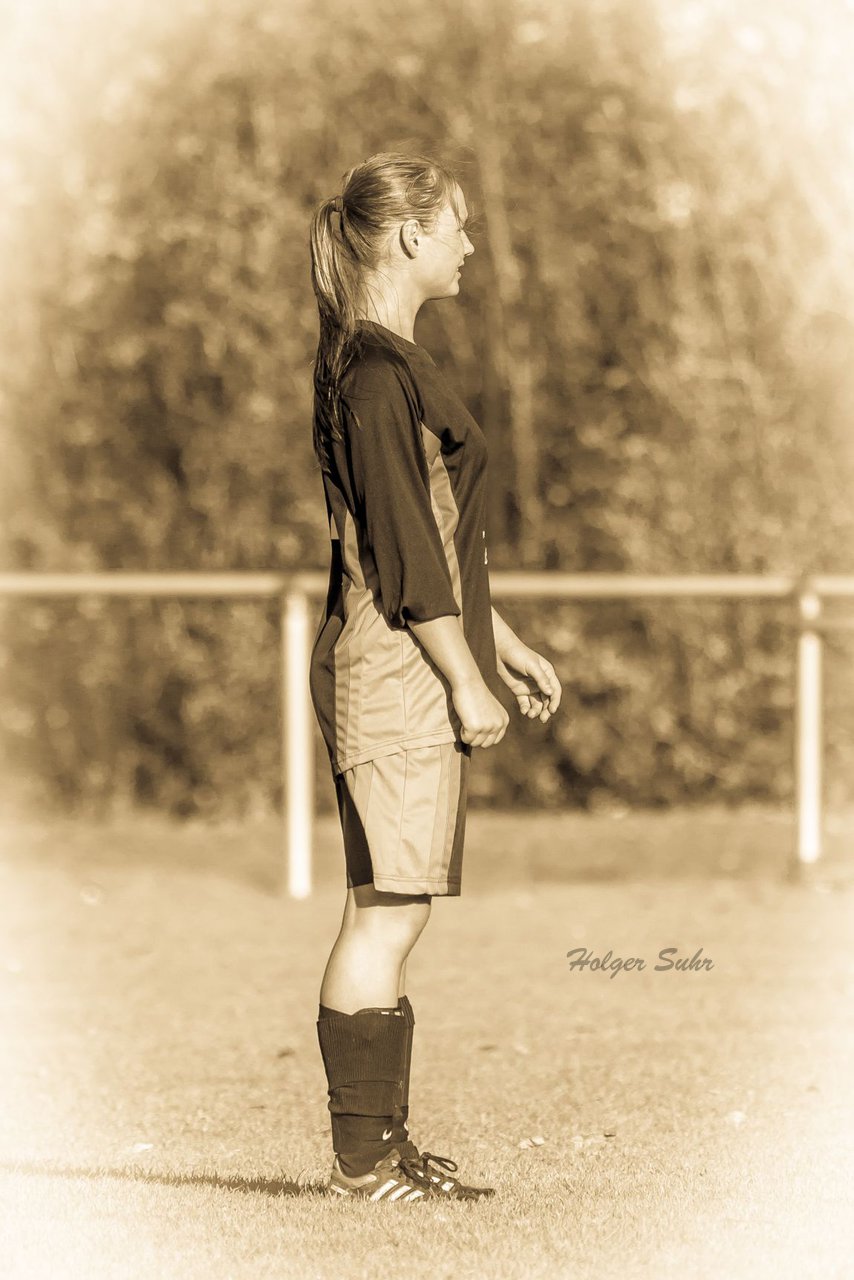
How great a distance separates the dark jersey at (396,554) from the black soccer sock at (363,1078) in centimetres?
42

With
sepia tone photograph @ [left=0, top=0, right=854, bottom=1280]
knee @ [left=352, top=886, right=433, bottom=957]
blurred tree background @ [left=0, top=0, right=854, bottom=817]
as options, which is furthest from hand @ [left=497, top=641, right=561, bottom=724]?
blurred tree background @ [left=0, top=0, right=854, bottom=817]

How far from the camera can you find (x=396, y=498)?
3119mm

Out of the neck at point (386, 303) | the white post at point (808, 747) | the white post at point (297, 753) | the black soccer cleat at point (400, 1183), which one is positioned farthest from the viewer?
the white post at point (808, 747)

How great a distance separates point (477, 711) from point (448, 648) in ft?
0.35

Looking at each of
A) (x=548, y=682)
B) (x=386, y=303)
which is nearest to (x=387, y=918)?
(x=548, y=682)

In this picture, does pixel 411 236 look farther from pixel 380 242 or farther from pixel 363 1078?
pixel 363 1078

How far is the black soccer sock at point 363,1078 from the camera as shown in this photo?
3262 millimetres

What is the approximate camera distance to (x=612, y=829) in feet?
29.2

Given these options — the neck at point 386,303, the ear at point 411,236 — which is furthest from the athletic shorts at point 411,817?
the ear at point 411,236

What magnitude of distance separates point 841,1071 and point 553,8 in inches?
230

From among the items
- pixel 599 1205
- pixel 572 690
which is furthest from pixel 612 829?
pixel 599 1205

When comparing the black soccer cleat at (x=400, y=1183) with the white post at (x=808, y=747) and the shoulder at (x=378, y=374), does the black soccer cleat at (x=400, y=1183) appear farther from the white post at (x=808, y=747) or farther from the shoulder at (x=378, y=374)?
the white post at (x=808, y=747)

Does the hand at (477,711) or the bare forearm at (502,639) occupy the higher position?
the bare forearm at (502,639)

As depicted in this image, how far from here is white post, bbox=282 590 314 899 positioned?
730 centimetres
